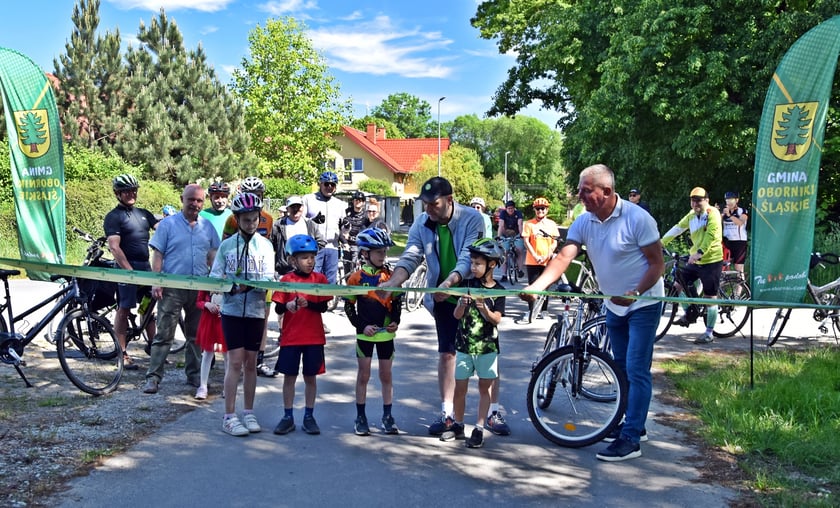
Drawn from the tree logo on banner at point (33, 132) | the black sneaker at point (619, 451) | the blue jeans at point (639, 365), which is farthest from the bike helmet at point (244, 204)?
the black sneaker at point (619, 451)

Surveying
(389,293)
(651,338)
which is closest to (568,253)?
Result: (651,338)

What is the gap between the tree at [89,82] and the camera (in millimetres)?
29094

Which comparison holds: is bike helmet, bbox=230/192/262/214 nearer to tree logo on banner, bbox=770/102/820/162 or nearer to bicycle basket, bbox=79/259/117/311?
bicycle basket, bbox=79/259/117/311

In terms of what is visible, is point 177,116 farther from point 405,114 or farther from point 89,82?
point 405,114

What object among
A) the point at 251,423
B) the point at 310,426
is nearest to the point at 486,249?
the point at 310,426

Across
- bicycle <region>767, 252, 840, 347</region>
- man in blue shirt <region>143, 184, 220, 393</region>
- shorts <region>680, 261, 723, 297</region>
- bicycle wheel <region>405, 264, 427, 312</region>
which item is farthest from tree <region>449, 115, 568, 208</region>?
man in blue shirt <region>143, 184, 220, 393</region>

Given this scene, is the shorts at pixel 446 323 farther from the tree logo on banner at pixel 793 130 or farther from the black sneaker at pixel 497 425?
the tree logo on banner at pixel 793 130

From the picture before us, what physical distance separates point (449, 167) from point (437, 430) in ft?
202

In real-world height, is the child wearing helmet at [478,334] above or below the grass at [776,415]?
above

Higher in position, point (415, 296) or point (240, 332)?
point (240, 332)

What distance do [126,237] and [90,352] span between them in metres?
1.19

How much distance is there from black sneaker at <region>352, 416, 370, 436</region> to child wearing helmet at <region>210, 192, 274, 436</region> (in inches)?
29.6

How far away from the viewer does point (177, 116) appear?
32.8 meters

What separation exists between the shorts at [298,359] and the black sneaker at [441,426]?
96cm
